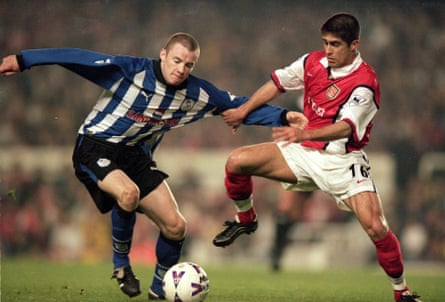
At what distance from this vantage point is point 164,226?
6117 millimetres

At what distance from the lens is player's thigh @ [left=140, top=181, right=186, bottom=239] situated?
19.9ft

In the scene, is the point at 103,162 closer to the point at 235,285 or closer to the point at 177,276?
the point at 177,276

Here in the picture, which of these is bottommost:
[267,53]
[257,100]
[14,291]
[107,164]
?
[14,291]

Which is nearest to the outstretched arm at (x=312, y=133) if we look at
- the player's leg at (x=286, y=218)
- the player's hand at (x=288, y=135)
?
the player's hand at (x=288, y=135)

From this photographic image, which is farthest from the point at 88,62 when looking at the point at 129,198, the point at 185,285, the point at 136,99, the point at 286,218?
the point at 286,218

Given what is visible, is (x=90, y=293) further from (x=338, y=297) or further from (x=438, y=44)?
(x=438, y=44)

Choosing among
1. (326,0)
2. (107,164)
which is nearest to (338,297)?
(107,164)

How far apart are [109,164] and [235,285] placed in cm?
227

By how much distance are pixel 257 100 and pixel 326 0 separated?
409 cm

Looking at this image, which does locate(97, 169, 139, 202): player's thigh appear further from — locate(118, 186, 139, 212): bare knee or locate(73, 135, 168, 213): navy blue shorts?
locate(73, 135, 168, 213): navy blue shorts

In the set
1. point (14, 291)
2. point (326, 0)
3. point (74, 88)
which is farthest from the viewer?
Result: point (74, 88)

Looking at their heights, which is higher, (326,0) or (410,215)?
(326,0)

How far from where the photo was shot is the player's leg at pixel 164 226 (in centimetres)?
607

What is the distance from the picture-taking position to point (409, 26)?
13.0 metres
